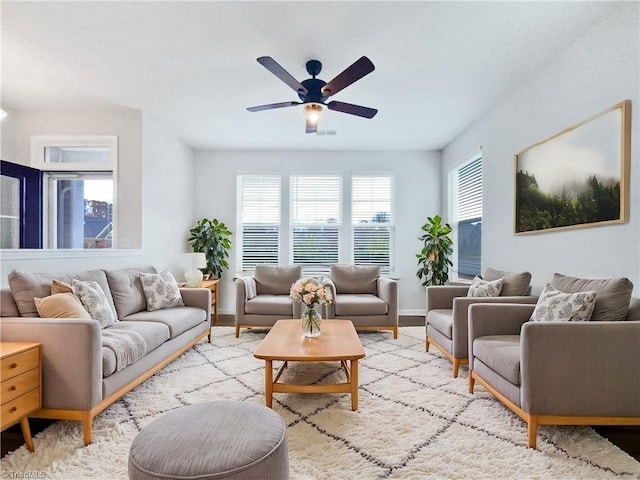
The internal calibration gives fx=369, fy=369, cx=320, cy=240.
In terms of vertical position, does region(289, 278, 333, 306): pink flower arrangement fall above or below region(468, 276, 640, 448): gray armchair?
above

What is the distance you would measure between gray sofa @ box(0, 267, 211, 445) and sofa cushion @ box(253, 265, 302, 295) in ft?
5.84

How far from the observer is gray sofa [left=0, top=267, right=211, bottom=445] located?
2121 millimetres

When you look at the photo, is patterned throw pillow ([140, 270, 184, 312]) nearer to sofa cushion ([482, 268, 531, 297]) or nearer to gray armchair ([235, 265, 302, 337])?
gray armchair ([235, 265, 302, 337])

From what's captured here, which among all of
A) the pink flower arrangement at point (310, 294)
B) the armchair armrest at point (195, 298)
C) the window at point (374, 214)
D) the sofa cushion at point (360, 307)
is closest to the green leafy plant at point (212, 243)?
the armchair armrest at point (195, 298)

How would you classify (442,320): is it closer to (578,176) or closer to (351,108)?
(578,176)

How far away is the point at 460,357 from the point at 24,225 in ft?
16.2

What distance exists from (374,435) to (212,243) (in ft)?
13.8

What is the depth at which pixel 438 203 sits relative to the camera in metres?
6.15

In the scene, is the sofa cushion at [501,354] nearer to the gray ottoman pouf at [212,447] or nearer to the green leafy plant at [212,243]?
the gray ottoman pouf at [212,447]

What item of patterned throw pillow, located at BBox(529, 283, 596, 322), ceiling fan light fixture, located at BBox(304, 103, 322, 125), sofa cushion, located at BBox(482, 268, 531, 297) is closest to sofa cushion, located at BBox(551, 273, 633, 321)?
patterned throw pillow, located at BBox(529, 283, 596, 322)

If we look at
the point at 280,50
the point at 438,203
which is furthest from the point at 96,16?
the point at 438,203

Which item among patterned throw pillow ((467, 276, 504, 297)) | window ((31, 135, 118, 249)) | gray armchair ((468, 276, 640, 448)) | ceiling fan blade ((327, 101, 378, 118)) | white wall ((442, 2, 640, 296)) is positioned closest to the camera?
gray armchair ((468, 276, 640, 448))

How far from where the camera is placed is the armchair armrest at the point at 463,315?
10.1 feet

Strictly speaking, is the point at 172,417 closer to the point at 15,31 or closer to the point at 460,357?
the point at 460,357
